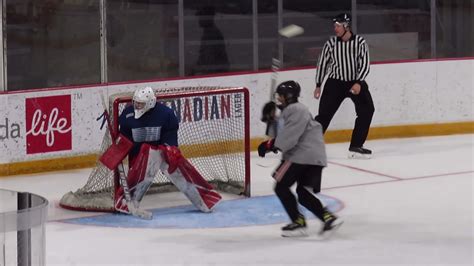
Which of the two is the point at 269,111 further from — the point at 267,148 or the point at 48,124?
the point at 48,124

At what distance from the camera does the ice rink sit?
233 inches

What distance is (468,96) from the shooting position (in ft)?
34.3

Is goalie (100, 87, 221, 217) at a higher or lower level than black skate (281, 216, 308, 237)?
higher

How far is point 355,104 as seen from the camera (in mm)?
9336

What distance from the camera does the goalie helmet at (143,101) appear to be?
6.80 metres

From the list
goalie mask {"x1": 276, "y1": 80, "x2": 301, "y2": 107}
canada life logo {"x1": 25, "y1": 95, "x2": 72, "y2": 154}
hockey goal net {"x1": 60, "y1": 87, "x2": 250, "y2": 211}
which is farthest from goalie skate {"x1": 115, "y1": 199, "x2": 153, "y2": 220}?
canada life logo {"x1": 25, "y1": 95, "x2": 72, "y2": 154}

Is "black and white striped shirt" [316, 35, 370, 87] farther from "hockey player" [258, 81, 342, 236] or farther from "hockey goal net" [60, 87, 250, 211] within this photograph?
"hockey player" [258, 81, 342, 236]

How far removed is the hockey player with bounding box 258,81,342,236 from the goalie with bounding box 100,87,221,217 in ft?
2.61

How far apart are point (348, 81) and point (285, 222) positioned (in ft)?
8.80

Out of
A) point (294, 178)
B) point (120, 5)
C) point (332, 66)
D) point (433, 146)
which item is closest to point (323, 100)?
point (332, 66)

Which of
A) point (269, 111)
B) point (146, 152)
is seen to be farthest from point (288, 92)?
point (146, 152)

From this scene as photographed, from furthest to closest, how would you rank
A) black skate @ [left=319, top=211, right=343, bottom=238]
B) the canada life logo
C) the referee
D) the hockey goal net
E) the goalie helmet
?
the referee, the canada life logo, the hockey goal net, the goalie helmet, black skate @ [left=319, top=211, right=343, bottom=238]

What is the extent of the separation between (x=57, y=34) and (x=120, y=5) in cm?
→ 64

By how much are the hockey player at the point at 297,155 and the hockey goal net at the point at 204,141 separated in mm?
1265
